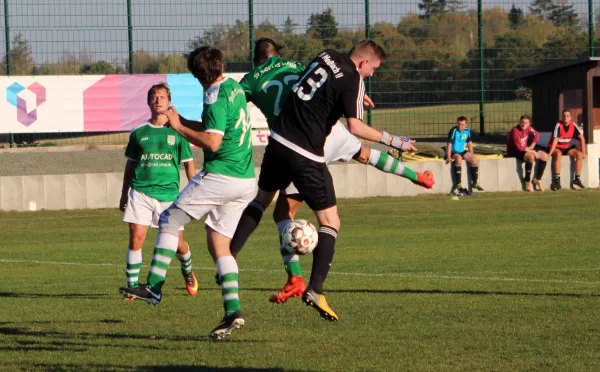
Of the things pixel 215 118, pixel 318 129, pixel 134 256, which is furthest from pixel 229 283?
pixel 134 256

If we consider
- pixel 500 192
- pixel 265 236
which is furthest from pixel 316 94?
pixel 500 192

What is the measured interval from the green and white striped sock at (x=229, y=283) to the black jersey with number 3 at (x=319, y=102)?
3.19 ft

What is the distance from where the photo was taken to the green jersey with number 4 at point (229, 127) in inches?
301

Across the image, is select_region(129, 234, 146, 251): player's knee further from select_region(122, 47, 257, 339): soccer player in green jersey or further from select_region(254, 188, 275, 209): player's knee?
select_region(122, 47, 257, 339): soccer player in green jersey

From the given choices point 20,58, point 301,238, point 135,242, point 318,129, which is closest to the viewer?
point 318,129

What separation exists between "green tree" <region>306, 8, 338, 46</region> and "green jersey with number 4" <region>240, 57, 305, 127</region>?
697 inches

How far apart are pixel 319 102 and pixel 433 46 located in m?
21.4

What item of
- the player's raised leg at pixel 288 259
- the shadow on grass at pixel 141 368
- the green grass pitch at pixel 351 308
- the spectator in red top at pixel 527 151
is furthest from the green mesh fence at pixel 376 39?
the shadow on grass at pixel 141 368

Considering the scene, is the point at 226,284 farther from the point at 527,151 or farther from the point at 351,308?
the point at 527,151

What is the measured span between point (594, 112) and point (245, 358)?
24.7m

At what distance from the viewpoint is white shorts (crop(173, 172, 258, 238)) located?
7832 millimetres

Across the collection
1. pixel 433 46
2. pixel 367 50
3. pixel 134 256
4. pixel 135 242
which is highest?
pixel 433 46

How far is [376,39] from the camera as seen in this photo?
2817 cm

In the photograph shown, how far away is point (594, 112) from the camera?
2997cm
